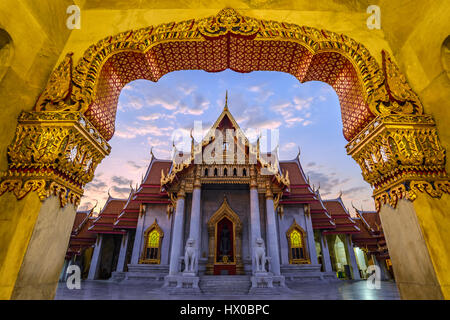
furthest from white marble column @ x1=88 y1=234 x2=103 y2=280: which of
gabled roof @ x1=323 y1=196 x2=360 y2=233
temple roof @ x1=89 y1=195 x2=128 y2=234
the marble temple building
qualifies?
gabled roof @ x1=323 y1=196 x2=360 y2=233

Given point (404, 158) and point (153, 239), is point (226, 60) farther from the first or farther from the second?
point (153, 239)

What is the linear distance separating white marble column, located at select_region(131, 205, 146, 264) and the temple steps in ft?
16.6

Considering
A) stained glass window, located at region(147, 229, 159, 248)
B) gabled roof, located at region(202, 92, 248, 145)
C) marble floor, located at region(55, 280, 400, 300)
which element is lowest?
marble floor, located at region(55, 280, 400, 300)

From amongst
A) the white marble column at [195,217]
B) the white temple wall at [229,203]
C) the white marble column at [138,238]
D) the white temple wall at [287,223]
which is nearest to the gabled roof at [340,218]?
the white temple wall at [287,223]

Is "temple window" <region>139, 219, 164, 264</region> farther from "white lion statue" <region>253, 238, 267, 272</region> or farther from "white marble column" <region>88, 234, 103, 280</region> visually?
"white lion statue" <region>253, 238, 267, 272</region>

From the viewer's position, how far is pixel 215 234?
11.3 metres

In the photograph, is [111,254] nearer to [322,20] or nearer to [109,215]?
[109,215]

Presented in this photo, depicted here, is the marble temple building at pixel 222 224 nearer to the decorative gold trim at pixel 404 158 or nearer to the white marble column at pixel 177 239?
the white marble column at pixel 177 239

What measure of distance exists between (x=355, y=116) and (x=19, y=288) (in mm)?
4430

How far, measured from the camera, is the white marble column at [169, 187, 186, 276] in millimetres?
9562

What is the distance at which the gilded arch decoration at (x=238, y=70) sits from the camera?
8.19ft

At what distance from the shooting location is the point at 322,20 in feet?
11.4

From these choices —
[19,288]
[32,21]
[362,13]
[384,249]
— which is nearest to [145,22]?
[32,21]

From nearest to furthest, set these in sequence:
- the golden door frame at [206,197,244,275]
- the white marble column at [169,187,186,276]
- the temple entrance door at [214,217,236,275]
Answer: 1. the white marble column at [169,187,186,276]
2. the temple entrance door at [214,217,236,275]
3. the golden door frame at [206,197,244,275]
